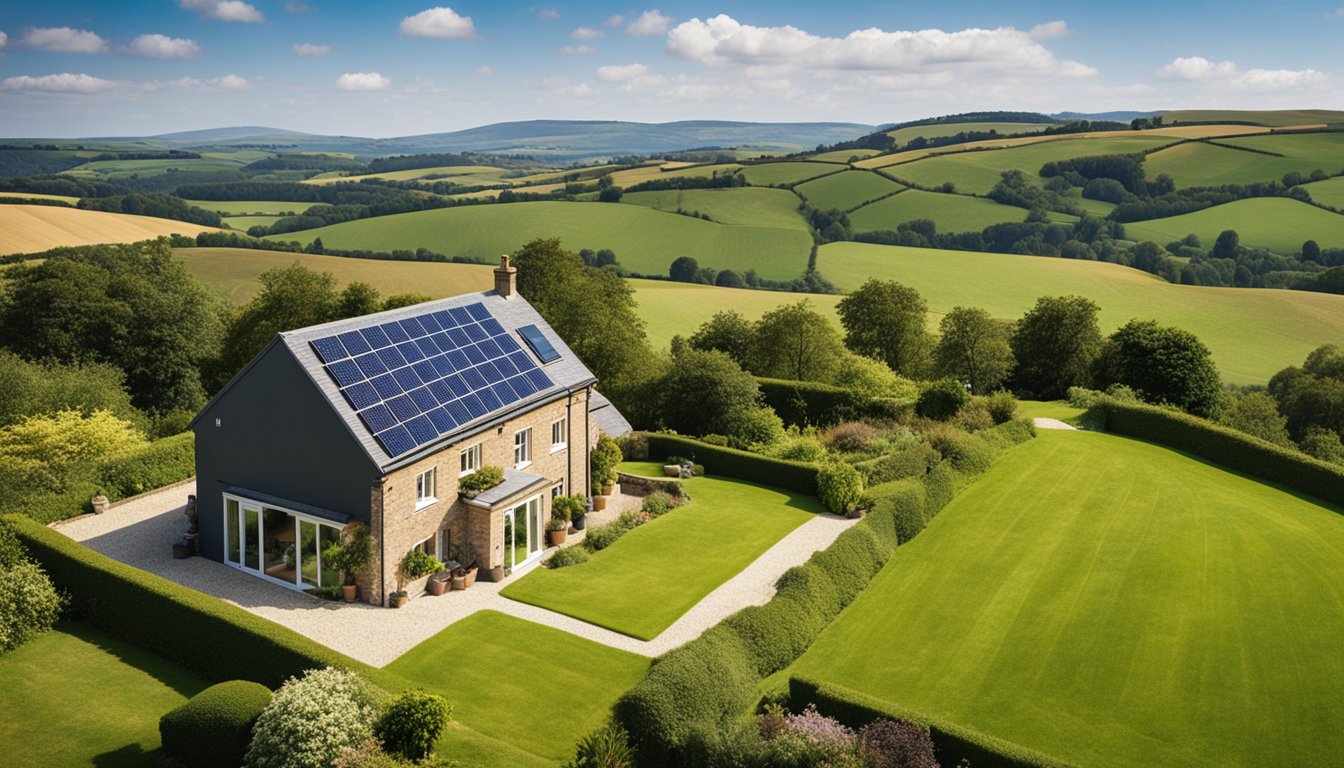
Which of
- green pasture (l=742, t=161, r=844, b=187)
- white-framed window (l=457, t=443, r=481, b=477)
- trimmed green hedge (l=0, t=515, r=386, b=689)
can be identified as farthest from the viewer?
green pasture (l=742, t=161, r=844, b=187)

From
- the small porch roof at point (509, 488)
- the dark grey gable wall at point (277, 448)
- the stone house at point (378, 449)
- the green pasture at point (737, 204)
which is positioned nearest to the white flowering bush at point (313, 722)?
the stone house at point (378, 449)

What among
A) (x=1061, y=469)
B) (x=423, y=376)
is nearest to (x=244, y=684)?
(x=423, y=376)

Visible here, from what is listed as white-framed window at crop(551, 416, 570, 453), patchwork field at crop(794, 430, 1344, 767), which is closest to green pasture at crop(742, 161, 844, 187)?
patchwork field at crop(794, 430, 1344, 767)

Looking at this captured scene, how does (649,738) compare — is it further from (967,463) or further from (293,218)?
(293,218)

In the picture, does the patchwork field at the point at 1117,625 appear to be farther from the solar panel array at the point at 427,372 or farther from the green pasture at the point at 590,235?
the green pasture at the point at 590,235

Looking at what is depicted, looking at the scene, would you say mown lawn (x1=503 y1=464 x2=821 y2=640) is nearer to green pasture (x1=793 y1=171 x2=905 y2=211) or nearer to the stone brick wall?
the stone brick wall

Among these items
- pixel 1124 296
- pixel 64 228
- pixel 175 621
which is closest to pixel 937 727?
pixel 175 621
